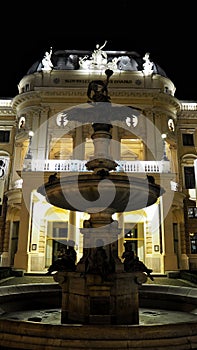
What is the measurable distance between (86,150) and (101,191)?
2289cm

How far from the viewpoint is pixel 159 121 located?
2852 cm

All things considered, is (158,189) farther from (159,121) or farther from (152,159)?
(159,121)

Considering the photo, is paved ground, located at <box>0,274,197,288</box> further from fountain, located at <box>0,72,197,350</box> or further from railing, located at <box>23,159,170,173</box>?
fountain, located at <box>0,72,197,350</box>

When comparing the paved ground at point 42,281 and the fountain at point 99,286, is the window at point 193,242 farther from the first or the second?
the fountain at point 99,286

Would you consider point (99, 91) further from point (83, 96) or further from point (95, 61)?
point (95, 61)

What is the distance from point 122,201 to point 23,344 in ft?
11.5

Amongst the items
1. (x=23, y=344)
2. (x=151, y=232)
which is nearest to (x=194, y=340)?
(x=23, y=344)

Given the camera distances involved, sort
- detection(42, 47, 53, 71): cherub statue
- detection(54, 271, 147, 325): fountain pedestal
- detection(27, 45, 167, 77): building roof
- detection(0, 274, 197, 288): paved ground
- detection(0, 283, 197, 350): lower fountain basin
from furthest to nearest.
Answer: detection(42, 47, 53, 71): cherub statue → detection(27, 45, 167, 77): building roof → detection(0, 274, 197, 288): paved ground → detection(54, 271, 147, 325): fountain pedestal → detection(0, 283, 197, 350): lower fountain basin

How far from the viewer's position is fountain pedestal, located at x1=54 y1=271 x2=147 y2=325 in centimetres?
655

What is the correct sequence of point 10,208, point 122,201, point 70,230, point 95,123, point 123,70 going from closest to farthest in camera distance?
point 122,201, point 95,123, point 70,230, point 10,208, point 123,70

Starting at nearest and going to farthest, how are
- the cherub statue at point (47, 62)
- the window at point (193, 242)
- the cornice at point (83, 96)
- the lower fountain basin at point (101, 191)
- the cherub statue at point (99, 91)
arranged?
the lower fountain basin at point (101, 191)
the cherub statue at point (99, 91)
the window at point (193, 242)
the cornice at point (83, 96)
the cherub statue at point (47, 62)

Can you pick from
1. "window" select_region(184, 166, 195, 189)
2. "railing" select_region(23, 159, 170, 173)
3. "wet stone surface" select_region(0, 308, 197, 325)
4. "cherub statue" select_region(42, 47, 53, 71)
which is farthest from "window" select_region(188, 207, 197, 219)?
"wet stone surface" select_region(0, 308, 197, 325)

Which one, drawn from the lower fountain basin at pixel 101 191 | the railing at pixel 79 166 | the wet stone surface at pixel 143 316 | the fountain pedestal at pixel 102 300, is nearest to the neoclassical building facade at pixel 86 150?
the railing at pixel 79 166

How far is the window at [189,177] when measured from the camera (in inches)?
1160
